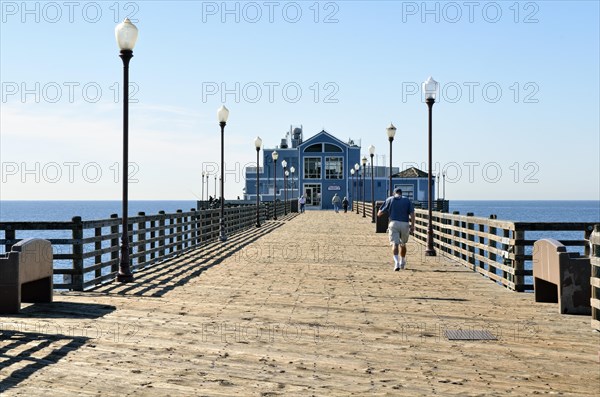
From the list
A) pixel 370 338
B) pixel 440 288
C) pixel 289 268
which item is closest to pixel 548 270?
pixel 440 288

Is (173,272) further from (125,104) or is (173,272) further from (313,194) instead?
(313,194)

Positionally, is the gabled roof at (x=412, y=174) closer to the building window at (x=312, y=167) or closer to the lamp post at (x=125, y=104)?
the building window at (x=312, y=167)

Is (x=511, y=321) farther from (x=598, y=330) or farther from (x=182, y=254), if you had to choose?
(x=182, y=254)

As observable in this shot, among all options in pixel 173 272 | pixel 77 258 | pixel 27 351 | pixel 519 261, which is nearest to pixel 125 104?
pixel 77 258

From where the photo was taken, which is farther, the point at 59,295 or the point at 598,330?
the point at 59,295

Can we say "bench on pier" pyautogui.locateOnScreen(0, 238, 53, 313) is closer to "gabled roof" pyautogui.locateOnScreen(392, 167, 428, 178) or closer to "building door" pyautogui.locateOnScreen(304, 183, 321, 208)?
"building door" pyautogui.locateOnScreen(304, 183, 321, 208)

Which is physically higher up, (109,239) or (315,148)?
(315,148)

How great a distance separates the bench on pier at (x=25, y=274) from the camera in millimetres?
9445

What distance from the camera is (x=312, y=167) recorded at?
91.7m

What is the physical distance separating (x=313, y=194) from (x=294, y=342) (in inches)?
3321

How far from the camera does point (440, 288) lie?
12641 millimetres

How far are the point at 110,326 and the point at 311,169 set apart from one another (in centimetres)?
8333

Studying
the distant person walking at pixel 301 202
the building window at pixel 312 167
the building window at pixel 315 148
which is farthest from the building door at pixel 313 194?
the distant person walking at pixel 301 202

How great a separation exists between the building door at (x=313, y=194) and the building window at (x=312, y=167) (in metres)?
1.08
